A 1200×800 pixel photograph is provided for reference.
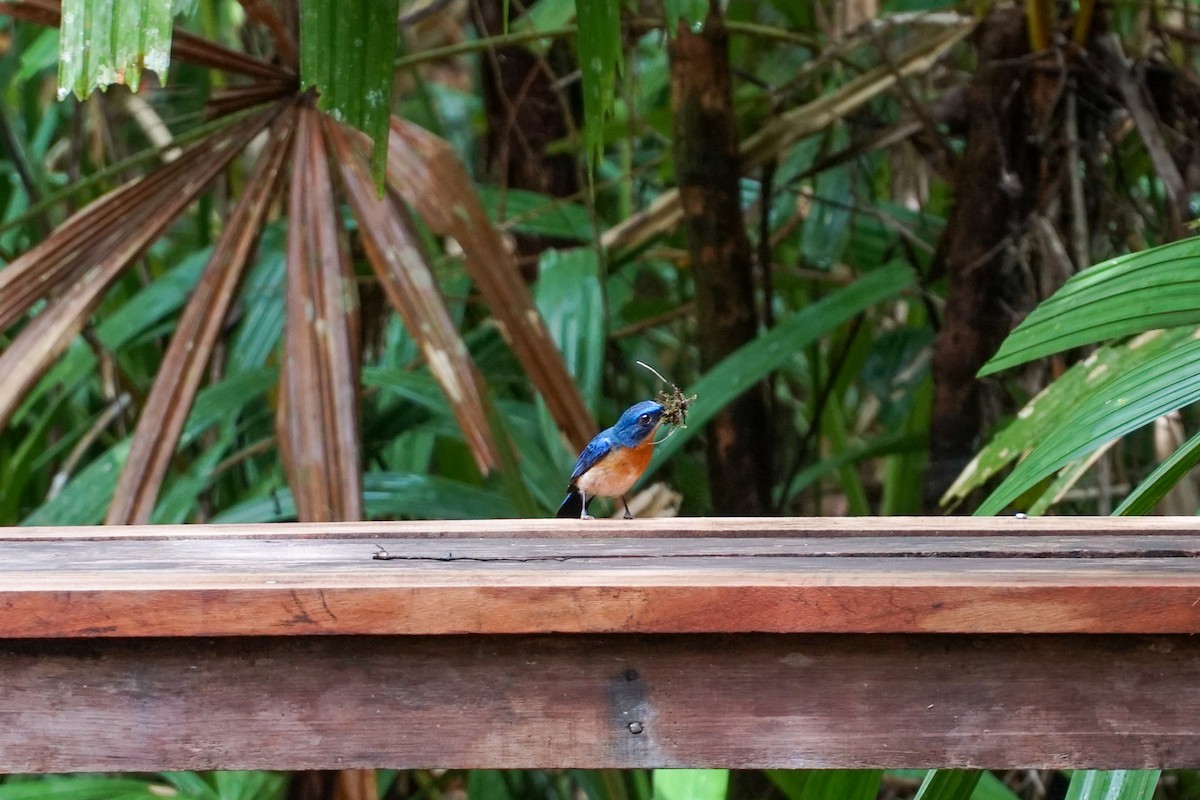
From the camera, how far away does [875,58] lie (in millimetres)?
3219

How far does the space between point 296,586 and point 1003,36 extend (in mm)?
2086

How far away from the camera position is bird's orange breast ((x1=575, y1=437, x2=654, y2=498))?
1784 mm

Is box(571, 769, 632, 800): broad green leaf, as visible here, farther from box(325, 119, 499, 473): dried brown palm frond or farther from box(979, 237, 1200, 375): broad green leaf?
box(979, 237, 1200, 375): broad green leaf

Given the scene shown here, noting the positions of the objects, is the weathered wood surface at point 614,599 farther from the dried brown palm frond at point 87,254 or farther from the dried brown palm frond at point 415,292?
the dried brown palm frond at point 87,254

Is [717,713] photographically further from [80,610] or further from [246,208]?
[246,208]

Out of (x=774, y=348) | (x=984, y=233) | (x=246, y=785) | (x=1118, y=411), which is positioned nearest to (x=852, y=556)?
(x=1118, y=411)

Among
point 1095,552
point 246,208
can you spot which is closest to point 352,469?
point 246,208

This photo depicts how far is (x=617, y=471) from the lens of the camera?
1.80 meters

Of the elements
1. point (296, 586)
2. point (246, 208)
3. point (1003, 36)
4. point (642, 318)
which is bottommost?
point (642, 318)

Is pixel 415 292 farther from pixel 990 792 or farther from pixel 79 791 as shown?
pixel 990 792

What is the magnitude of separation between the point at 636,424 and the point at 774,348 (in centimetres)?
66

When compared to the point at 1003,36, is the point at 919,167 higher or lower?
lower

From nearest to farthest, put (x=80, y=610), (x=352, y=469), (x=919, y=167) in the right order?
(x=80, y=610), (x=352, y=469), (x=919, y=167)

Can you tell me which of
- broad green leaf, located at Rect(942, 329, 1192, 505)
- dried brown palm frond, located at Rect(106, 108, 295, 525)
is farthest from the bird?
dried brown palm frond, located at Rect(106, 108, 295, 525)
